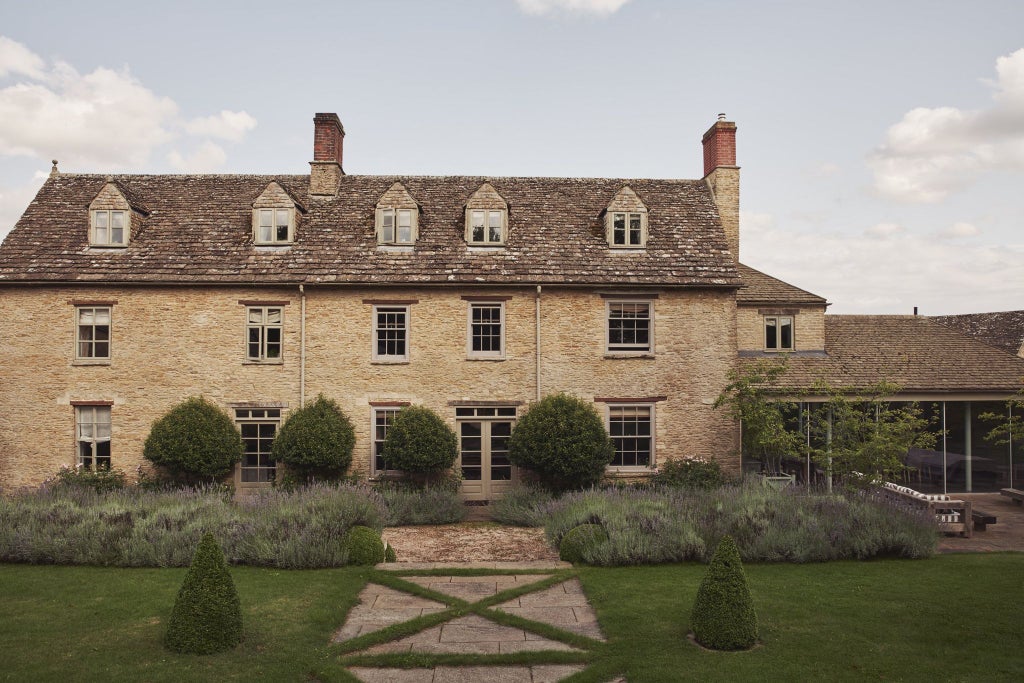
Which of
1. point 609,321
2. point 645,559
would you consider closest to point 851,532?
point 645,559

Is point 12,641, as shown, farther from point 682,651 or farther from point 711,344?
point 711,344

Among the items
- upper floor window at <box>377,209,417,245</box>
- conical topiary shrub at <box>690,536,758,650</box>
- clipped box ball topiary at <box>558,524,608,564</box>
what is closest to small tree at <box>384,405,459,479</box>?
upper floor window at <box>377,209,417,245</box>

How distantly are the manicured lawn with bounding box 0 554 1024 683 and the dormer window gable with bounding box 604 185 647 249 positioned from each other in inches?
440

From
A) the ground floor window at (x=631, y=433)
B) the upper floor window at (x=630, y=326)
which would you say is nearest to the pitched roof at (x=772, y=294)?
the upper floor window at (x=630, y=326)

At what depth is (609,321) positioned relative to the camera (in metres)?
20.4

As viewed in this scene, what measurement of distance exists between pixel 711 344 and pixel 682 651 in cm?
1281

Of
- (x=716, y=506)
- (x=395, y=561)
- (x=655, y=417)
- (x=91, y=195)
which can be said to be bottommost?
(x=395, y=561)

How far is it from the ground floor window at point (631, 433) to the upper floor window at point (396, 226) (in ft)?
27.1

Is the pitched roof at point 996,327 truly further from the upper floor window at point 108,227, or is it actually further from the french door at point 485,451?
the upper floor window at point 108,227

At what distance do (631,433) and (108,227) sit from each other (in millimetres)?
17173

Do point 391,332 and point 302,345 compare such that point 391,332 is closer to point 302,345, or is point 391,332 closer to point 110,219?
point 302,345

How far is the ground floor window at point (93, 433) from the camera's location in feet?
64.3

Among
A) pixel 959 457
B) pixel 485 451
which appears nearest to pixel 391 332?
pixel 485 451

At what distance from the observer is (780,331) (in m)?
23.1
